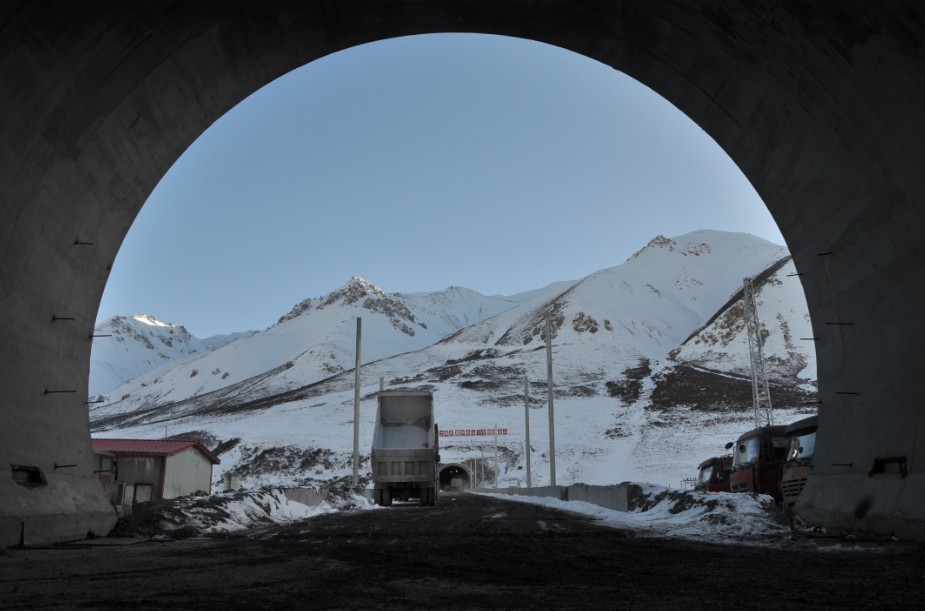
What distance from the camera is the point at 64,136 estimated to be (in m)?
9.30

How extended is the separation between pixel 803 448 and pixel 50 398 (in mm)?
14017

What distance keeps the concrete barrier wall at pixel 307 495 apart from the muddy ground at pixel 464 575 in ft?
44.0

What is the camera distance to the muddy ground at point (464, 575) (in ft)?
17.4

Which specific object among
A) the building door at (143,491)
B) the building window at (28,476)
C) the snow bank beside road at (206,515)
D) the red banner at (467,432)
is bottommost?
the building door at (143,491)

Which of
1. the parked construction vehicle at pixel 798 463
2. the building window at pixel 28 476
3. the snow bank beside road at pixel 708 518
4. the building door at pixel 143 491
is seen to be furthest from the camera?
the building door at pixel 143 491

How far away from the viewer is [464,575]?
6832 mm

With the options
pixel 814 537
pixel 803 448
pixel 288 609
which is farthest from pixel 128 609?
pixel 803 448

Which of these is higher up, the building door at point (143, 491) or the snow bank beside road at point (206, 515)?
the snow bank beside road at point (206, 515)

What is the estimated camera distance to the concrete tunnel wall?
8383 mm

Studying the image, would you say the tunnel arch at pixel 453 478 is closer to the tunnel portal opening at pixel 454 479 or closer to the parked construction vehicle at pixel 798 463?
the tunnel portal opening at pixel 454 479

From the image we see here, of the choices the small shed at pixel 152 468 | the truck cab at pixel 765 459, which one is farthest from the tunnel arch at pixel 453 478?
the truck cab at pixel 765 459

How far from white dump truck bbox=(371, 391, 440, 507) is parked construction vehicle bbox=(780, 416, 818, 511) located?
51.1 feet

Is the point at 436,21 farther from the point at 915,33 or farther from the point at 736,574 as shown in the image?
the point at 736,574

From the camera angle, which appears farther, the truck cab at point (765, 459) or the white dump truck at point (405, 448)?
the white dump truck at point (405, 448)
